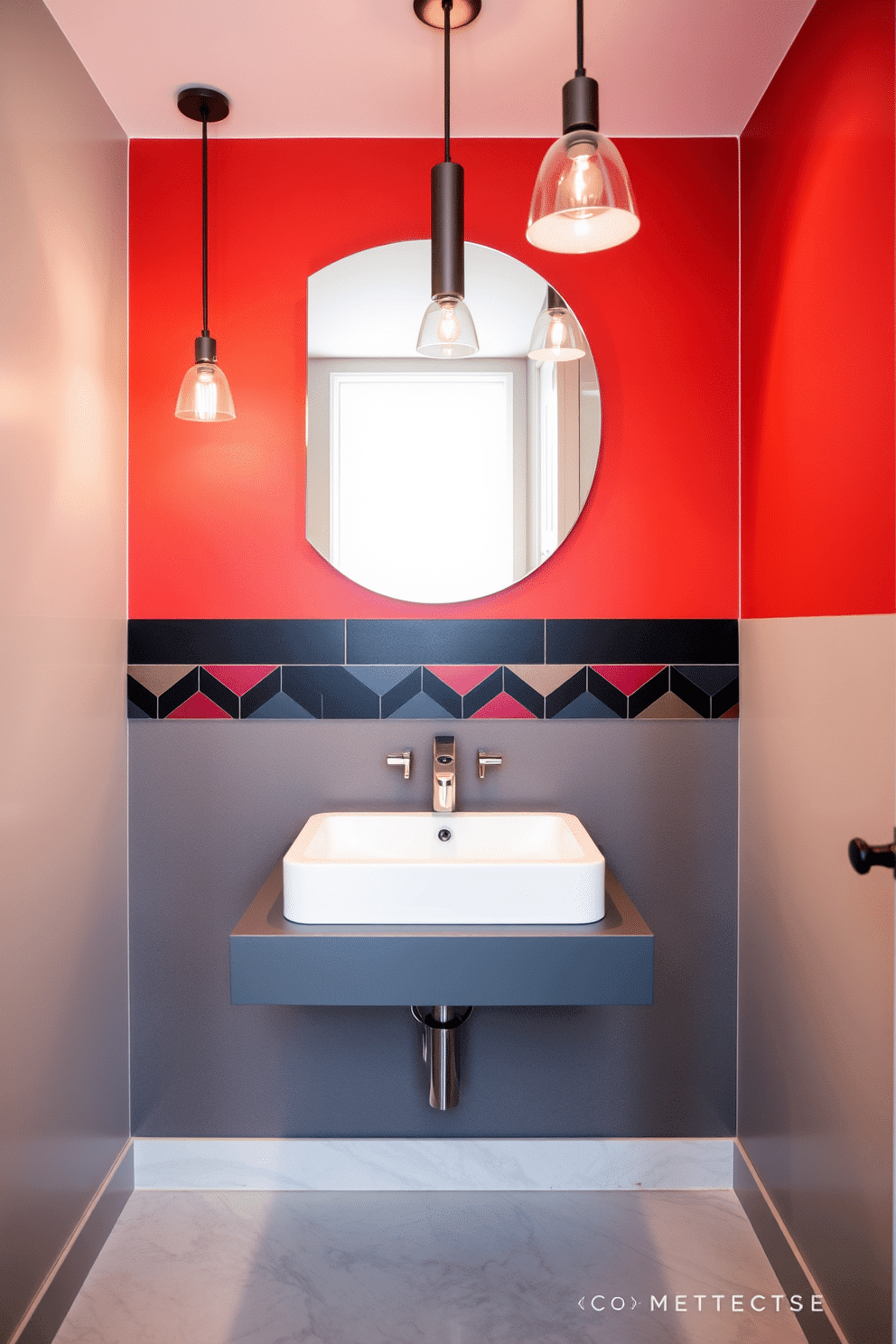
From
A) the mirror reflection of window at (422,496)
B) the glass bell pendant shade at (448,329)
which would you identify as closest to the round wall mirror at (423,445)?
the mirror reflection of window at (422,496)

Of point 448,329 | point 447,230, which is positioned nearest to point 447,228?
point 447,230

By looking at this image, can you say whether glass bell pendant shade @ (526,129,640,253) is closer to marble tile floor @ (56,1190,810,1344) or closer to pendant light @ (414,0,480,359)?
pendant light @ (414,0,480,359)

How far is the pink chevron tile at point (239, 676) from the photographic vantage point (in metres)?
1.99

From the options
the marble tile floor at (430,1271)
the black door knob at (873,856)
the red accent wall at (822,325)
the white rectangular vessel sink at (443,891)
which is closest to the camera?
the black door knob at (873,856)

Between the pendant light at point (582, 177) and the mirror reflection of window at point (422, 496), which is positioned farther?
the mirror reflection of window at point (422, 496)

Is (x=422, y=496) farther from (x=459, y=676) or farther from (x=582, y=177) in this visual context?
(x=582, y=177)

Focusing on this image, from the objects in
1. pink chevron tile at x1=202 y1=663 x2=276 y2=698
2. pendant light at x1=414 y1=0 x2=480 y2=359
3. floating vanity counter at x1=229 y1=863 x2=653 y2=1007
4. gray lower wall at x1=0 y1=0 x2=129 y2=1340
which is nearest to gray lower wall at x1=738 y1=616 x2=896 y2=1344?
floating vanity counter at x1=229 y1=863 x2=653 y2=1007

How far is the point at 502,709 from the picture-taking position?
1.98 meters

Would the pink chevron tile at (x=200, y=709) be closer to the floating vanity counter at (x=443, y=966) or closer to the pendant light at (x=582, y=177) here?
the floating vanity counter at (x=443, y=966)

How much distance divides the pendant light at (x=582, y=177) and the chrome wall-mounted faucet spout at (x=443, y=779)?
40.4 inches

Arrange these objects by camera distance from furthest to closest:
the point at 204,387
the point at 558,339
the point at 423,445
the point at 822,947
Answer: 1. the point at 423,445
2. the point at 558,339
3. the point at 204,387
4. the point at 822,947

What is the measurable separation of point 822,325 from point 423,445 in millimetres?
849

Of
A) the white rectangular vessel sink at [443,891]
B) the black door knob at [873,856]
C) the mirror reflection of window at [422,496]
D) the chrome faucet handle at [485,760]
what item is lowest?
the white rectangular vessel sink at [443,891]

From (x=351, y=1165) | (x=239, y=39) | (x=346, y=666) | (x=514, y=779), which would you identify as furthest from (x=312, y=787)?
(x=239, y=39)
